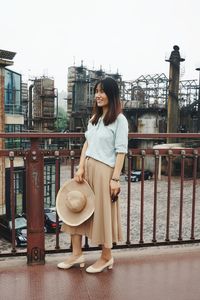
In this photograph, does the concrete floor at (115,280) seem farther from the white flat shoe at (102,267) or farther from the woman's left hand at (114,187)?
the woman's left hand at (114,187)

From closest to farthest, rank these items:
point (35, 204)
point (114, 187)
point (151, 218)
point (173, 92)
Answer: point (114, 187) < point (35, 204) < point (151, 218) < point (173, 92)

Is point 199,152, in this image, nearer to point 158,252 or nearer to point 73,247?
point 158,252

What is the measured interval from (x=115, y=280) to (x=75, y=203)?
2.11ft

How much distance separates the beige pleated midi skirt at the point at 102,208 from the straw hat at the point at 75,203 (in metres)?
0.05

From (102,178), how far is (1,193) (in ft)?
50.2

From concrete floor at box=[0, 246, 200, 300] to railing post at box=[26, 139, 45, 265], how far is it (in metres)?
0.11

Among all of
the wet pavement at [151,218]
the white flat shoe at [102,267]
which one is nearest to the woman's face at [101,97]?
the white flat shoe at [102,267]

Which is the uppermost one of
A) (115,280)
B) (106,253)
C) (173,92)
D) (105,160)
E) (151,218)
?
(173,92)

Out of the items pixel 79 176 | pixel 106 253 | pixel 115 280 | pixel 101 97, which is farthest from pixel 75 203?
pixel 101 97

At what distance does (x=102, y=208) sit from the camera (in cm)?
263

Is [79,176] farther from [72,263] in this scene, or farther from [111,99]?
[72,263]

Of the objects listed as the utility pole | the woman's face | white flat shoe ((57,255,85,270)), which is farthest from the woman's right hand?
the utility pole

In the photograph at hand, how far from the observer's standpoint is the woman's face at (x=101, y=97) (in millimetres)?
2609

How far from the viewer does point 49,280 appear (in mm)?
2602
